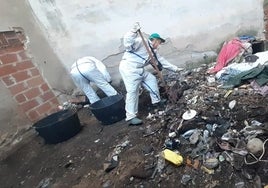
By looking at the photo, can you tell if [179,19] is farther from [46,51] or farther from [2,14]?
[2,14]

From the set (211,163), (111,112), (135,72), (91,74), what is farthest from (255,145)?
(91,74)

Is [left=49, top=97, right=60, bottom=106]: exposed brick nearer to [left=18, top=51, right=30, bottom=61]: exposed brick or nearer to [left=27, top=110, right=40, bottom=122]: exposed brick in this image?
[left=27, top=110, right=40, bottom=122]: exposed brick

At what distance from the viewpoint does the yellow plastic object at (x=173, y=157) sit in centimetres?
291

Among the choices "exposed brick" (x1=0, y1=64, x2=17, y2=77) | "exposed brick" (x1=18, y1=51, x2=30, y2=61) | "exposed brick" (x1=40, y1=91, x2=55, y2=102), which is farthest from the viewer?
"exposed brick" (x1=40, y1=91, x2=55, y2=102)

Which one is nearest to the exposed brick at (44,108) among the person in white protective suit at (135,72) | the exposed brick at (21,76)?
the exposed brick at (21,76)

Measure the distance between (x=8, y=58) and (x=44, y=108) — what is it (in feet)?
3.58

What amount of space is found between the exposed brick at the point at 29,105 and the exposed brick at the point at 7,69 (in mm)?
569

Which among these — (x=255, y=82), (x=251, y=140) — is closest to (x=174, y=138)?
(x=251, y=140)

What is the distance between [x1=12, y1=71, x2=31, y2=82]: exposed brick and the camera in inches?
193

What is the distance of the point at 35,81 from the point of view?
5.35 meters

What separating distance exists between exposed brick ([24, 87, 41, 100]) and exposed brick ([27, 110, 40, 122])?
0.25m

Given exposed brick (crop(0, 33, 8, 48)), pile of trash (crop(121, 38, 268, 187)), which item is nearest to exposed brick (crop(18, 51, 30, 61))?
exposed brick (crop(0, 33, 8, 48))

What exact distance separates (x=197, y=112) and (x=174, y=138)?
509 mm

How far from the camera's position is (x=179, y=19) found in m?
5.49
